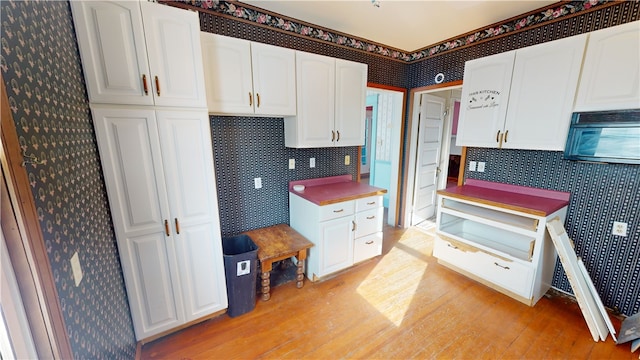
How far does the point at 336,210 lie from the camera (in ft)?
7.79

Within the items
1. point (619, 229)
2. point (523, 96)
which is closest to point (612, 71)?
point (523, 96)

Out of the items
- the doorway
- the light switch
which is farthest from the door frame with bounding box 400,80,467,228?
the light switch

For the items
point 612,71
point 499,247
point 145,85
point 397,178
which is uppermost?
point 612,71

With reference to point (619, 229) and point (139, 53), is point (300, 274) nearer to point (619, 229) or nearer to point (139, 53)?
point (139, 53)

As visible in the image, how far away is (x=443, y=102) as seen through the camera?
3.77 meters

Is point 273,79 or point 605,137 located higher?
point 273,79

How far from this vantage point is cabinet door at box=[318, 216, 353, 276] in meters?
2.37

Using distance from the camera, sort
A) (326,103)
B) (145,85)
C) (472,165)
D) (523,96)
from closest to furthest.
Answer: (145,85), (523,96), (326,103), (472,165)

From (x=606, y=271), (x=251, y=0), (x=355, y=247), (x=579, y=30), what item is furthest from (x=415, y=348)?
(x=251, y=0)

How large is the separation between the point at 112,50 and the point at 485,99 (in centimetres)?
292

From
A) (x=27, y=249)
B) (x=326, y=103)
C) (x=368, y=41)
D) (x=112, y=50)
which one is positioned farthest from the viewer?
(x=368, y=41)

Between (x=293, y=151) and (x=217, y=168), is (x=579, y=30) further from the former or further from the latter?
(x=217, y=168)

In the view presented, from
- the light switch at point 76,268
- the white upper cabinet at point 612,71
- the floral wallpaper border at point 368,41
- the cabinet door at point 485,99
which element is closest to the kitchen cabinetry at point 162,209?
the light switch at point 76,268

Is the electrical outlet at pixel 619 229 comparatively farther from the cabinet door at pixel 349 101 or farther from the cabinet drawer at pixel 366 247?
the cabinet door at pixel 349 101
